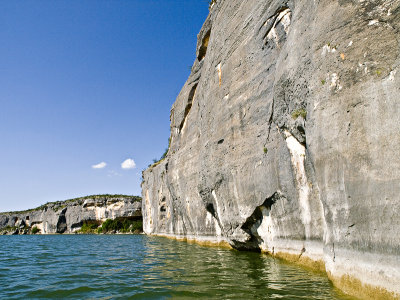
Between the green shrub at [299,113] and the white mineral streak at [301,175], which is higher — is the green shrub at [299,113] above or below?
above

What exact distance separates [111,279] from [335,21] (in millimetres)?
8328

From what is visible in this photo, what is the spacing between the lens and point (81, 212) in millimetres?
60000

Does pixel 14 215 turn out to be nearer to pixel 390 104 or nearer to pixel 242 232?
pixel 242 232

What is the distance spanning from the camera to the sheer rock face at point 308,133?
5039 mm

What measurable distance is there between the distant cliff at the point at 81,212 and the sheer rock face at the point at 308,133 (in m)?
41.8

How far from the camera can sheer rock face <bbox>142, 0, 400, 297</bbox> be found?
Answer: 16.5 ft

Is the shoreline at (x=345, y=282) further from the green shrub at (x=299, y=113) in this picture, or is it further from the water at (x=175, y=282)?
the green shrub at (x=299, y=113)

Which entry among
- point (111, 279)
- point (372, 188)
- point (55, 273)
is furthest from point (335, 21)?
point (55, 273)

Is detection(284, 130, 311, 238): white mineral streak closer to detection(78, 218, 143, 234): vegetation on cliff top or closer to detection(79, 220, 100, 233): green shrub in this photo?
detection(78, 218, 143, 234): vegetation on cliff top

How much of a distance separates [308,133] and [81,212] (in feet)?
199

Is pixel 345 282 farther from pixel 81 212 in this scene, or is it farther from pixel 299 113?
pixel 81 212

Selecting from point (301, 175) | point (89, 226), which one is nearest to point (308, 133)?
point (301, 175)

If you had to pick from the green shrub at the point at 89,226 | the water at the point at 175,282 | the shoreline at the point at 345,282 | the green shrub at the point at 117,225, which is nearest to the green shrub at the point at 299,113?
the shoreline at the point at 345,282

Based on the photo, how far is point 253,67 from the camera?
1241 centimetres
